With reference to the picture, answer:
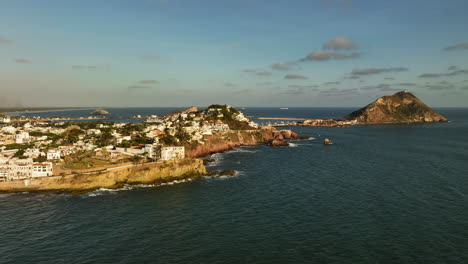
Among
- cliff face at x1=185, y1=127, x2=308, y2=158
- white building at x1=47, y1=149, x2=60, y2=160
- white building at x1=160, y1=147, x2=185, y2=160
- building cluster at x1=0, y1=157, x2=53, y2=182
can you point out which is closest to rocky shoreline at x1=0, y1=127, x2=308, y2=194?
building cluster at x1=0, y1=157, x2=53, y2=182

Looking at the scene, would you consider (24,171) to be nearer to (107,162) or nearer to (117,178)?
(107,162)

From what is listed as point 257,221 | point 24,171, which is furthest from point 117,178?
point 257,221

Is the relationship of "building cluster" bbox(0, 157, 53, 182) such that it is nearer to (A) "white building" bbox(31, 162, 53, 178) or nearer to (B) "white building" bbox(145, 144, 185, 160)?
(A) "white building" bbox(31, 162, 53, 178)

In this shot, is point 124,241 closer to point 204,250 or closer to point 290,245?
point 204,250

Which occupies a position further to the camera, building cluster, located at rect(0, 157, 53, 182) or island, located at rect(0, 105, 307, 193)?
building cluster, located at rect(0, 157, 53, 182)


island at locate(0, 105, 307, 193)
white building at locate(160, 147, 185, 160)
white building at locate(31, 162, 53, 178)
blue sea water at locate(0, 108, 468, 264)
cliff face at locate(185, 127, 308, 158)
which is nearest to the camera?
blue sea water at locate(0, 108, 468, 264)

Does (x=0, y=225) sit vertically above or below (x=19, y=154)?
below

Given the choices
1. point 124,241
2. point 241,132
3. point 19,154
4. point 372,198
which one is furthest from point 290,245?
point 241,132
